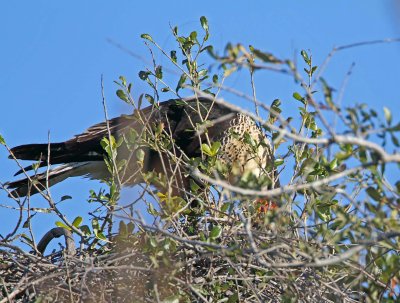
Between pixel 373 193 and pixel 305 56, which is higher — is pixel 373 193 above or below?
below

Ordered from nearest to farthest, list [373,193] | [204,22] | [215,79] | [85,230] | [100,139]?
[373,193]
[85,230]
[215,79]
[204,22]
[100,139]

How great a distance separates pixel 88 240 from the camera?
15.6 feet

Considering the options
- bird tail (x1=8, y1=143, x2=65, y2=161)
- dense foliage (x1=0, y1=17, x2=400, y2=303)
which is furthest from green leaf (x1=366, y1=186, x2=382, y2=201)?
bird tail (x1=8, y1=143, x2=65, y2=161)

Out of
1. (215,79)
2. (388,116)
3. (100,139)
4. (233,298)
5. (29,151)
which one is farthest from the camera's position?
Result: (100,139)

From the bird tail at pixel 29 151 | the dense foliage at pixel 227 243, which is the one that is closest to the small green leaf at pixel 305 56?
the dense foliage at pixel 227 243

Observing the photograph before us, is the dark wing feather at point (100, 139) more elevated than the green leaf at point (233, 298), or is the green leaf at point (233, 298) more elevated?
the dark wing feather at point (100, 139)

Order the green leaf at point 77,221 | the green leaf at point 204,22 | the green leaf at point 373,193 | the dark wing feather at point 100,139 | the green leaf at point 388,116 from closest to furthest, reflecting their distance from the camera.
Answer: the green leaf at point 388,116 < the green leaf at point 373,193 < the green leaf at point 77,221 < the green leaf at point 204,22 < the dark wing feather at point 100,139

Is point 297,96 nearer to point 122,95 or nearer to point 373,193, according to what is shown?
point 122,95

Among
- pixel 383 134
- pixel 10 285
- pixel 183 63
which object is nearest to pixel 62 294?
pixel 10 285

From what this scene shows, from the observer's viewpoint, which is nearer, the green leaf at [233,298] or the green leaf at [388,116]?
the green leaf at [388,116]

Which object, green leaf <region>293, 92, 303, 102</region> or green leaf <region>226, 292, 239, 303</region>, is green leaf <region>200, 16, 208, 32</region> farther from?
green leaf <region>226, 292, 239, 303</region>

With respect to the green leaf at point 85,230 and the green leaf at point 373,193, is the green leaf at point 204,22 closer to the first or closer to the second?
the green leaf at point 85,230

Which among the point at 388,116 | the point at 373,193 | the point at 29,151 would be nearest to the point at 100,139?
the point at 29,151

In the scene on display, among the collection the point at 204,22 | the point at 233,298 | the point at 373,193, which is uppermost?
the point at 204,22
